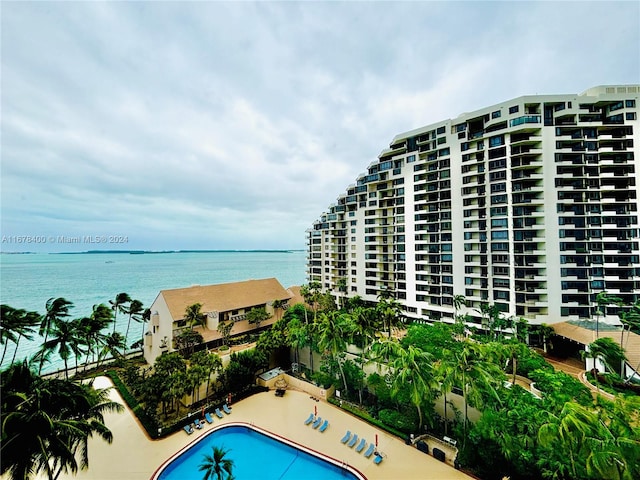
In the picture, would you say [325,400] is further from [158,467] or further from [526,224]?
[526,224]

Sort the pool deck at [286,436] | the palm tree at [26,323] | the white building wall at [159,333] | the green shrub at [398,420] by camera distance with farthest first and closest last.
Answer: the white building wall at [159,333]
the palm tree at [26,323]
the green shrub at [398,420]
the pool deck at [286,436]

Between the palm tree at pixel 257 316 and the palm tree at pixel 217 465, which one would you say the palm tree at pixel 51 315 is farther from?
the palm tree at pixel 217 465

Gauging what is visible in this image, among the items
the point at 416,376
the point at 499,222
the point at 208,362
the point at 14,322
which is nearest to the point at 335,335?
the point at 416,376

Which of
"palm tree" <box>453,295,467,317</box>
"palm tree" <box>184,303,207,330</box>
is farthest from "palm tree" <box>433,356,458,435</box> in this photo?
"palm tree" <box>184,303,207,330</box>

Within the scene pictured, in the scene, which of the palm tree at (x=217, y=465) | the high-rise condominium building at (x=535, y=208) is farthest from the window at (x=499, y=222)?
the palm tree at (x=217, y=465)

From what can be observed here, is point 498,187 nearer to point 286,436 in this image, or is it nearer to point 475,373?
point 475,373

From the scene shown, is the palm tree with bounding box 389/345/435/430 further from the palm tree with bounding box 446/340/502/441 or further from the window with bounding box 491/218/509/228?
the window with bounding box 491/218/509/228

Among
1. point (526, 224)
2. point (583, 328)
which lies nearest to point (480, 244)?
point (526, 224)
